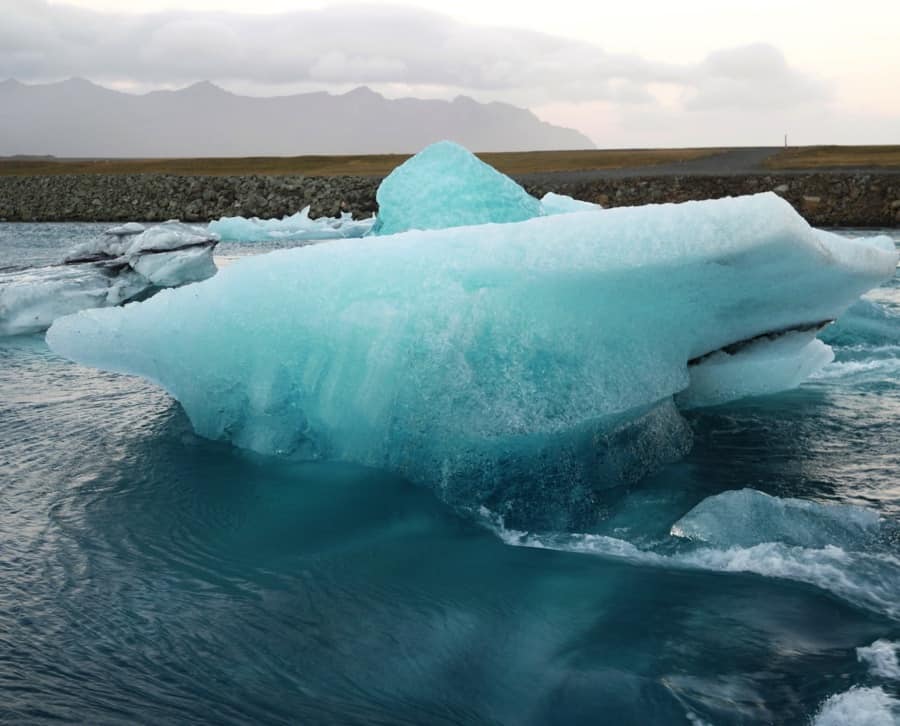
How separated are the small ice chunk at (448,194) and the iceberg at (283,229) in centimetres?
1613

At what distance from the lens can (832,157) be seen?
45281mm

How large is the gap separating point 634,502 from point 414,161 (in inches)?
185

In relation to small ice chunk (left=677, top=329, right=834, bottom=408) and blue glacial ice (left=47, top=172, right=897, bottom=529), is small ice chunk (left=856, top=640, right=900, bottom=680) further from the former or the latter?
small ice chunk (left=677, top=329, right=834, bottom=408)

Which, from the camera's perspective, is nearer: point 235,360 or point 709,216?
point 709,216

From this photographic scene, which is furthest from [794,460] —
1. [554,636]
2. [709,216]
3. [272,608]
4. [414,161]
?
[414,161]

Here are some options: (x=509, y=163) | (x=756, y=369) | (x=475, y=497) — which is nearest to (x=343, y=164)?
(x=509, y=163)

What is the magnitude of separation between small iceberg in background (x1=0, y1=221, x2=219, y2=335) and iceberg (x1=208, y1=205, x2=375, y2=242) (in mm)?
8732

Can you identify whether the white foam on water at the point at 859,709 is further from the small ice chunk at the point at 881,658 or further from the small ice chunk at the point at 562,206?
the small ice chunk at the point at 562,206

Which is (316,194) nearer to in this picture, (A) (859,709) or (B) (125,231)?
(B) (125,231)

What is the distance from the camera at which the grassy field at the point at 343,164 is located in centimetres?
4981

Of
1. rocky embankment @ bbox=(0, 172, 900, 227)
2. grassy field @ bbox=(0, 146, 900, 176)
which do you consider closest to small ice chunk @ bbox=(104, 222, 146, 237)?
rocky embankment @ bbox=(0, 172, 900, 227)

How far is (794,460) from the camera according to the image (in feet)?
21.7

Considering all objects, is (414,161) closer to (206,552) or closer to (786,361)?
(786,361)

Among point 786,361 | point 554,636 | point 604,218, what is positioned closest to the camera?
point 554,636
